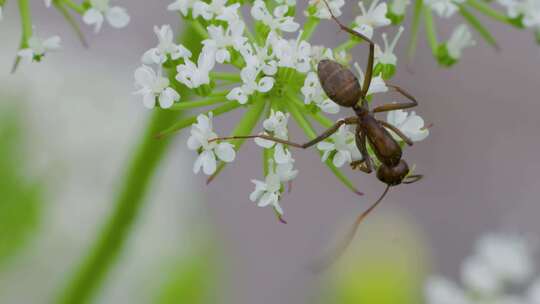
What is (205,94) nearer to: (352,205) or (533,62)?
(352,205)

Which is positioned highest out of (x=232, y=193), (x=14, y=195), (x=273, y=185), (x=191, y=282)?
(x=273, y=185)

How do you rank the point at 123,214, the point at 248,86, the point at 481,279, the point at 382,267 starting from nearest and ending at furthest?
1. the point at 248,86
2. the point at 123,214
3. the point at 481,279
4. the point at 382,267

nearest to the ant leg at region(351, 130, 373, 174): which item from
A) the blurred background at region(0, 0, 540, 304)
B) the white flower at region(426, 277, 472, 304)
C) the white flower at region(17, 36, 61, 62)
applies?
the white flower at region(17, 36, 61, 62)

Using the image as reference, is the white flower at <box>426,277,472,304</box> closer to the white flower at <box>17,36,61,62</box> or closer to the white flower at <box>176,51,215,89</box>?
the white flower at <box>176,51,215,89</box>

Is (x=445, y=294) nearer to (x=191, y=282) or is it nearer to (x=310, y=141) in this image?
(x=191, y=282)

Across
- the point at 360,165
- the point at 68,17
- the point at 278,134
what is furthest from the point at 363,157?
the point at 68,17

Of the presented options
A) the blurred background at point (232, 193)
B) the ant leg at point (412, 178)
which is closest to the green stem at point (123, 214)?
the blurred background at point (232, 193)

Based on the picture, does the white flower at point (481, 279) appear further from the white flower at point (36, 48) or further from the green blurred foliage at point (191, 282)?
the white flower at point (36, 48)
